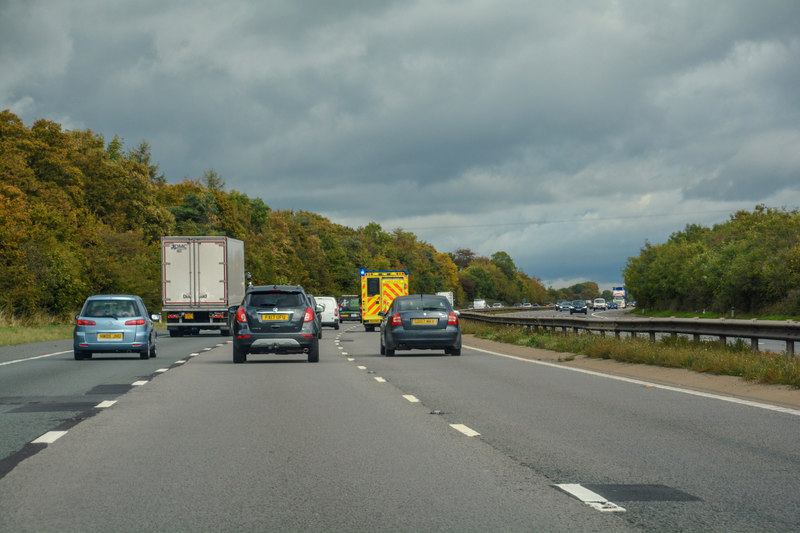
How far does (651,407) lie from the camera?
12.5m

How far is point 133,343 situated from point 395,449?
1618 cm

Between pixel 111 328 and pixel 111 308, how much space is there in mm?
800

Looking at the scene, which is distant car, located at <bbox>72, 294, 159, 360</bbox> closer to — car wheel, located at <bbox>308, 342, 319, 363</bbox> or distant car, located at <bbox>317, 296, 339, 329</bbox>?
car wheel, located at <bbox>308, 342, 319, 363</bbox>

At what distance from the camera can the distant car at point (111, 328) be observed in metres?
23.8

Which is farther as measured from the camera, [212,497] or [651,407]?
[651,407]

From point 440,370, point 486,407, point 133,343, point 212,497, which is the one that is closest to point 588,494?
point 212,497

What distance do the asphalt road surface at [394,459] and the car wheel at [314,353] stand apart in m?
6.63

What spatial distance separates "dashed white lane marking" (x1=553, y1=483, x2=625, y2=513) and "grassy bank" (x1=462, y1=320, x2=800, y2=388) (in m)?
8.29

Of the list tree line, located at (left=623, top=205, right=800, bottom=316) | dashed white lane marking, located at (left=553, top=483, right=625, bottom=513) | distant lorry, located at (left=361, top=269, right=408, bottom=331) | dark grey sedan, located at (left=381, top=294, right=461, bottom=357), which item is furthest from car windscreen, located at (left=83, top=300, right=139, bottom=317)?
tree line, located at (left=623, top=205, right=800, bottom=316)

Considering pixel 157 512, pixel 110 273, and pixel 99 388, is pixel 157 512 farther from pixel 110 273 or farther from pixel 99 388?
pixel 110 273

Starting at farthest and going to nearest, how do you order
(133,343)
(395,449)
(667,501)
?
(133,343) < (395,449) < (667,501)

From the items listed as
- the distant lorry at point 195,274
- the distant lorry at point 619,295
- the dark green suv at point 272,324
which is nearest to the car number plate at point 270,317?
the dark green suv at point 272,324

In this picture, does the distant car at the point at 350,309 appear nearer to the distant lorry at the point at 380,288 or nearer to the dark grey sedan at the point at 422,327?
the distant lorry at the point at 380,288

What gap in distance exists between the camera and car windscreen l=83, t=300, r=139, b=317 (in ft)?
79.5
